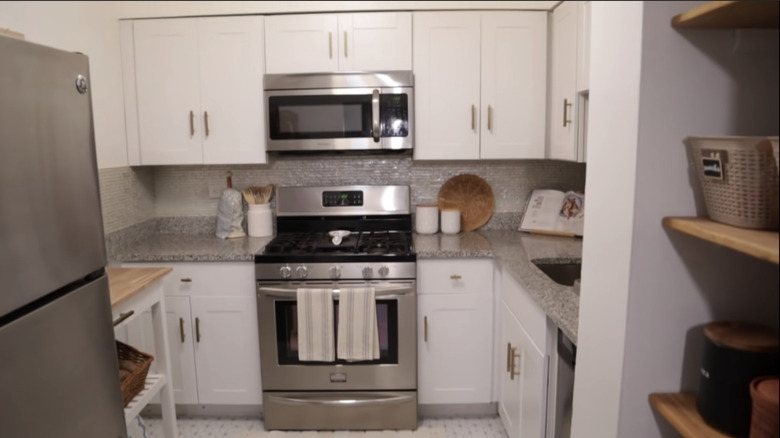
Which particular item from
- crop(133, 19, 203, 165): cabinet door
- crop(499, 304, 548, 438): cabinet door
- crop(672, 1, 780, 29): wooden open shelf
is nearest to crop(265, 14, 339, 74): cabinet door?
crop(133, 19, 203, 165): cabinet door

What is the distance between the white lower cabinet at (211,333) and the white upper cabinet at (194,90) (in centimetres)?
66

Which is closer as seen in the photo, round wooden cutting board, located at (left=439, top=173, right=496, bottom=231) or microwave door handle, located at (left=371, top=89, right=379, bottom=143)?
microwave door handle, located at (left=371, top=89, right=379, bottom=143)

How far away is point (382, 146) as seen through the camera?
248 centimetres

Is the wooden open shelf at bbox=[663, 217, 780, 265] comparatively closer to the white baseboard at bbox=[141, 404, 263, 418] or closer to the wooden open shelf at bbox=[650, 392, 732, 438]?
the wooden open shelf at bbox=[650, 392, 732, 438]

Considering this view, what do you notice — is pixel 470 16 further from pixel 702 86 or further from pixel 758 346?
pixel 758 346

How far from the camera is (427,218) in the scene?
2.69 meters

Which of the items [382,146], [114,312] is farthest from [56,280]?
[382,146]

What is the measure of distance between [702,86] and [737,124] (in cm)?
10

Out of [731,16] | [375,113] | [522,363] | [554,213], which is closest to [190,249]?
[375,113]

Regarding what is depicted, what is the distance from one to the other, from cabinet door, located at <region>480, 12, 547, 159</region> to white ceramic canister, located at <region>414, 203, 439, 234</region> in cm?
42

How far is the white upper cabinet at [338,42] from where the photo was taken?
245 cm

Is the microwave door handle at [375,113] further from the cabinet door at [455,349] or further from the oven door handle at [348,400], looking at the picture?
the oven door handle at [348,400]

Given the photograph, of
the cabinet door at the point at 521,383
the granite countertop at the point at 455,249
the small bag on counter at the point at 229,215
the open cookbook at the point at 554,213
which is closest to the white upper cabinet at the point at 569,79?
the open cookbook at the point at 554,213

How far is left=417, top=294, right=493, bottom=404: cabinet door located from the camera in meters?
2.34
